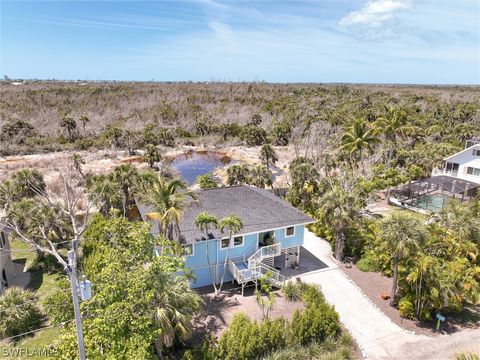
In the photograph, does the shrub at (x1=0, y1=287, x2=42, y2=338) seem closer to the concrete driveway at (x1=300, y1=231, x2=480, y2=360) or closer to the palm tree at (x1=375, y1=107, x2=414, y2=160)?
the concrete driveway at (x1=300, y1=231, x2=480, y2=360)

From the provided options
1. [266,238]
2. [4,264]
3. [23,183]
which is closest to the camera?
[4,264]

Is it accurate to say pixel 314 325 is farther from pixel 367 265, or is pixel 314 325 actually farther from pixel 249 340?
pixel 367 265

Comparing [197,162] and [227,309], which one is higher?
[197,162]

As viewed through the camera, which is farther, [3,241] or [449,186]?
[449,186]

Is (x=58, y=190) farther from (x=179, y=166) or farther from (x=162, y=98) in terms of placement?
(x=162, y=98)

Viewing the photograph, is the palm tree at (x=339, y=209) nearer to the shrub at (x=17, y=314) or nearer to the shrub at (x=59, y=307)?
the shrub at (x=59, y=307)

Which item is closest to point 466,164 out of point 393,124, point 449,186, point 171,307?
point 449,186

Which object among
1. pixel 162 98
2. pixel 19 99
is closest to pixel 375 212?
pixel 162 98
